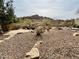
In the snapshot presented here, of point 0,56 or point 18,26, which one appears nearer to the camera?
point 0,56

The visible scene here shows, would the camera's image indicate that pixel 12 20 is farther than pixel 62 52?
Yes

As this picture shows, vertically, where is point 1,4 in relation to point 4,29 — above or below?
above

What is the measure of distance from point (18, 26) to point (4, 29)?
2298 mm

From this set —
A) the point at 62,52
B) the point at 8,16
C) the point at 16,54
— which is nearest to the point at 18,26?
the point at 8,16

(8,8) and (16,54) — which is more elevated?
(8,8)

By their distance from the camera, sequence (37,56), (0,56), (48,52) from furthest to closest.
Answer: (0,56)
(48,52)
(37,56)

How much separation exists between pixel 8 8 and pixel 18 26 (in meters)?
2.86

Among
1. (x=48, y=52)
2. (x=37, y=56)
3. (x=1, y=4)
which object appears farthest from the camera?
(x=1, y=4)

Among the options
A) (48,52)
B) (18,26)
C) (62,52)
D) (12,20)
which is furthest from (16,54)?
(12,20)

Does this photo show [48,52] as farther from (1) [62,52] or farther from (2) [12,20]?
(2) [12,20]

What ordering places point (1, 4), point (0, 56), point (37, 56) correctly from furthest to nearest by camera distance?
point (1, 4), point (0, 56), point (37, 56)

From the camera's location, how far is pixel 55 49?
1106 cm

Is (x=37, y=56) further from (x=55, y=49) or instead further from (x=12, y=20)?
(x=12, y=20)

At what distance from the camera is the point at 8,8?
30172 millimetres
